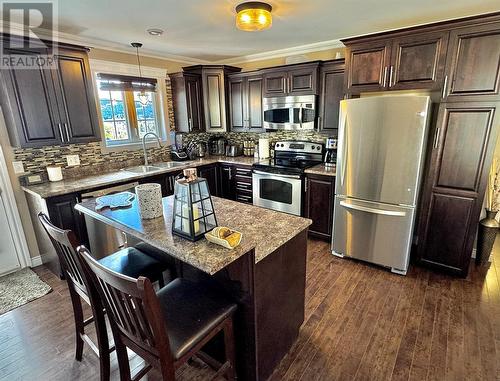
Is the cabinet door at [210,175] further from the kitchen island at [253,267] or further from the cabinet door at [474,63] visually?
the cabinet door at [474,63]

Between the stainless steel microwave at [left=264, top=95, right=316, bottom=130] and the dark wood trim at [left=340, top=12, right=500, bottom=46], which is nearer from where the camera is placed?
the dark wood trim at [left=340, top=12, right=500, bottom=46]

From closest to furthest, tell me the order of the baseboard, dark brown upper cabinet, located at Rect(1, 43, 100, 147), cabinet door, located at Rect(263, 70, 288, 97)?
1. dark brown upper cabinet, located at Rect(1, 43, 100, 147)
2. the baseboard
3. cabinet door, located at Rect(263, 70, 288, 97)

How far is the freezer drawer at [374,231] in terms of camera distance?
8.52 ft

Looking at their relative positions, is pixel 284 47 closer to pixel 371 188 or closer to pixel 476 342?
pixel 371 188

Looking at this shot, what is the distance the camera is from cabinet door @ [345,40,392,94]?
8.51ft

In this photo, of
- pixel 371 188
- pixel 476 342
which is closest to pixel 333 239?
pixel 371 188

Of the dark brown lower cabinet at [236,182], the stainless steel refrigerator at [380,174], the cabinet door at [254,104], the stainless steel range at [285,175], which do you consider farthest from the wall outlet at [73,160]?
the stainless steel refrigerator at [380,174]

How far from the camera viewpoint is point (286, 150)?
3.98 metres

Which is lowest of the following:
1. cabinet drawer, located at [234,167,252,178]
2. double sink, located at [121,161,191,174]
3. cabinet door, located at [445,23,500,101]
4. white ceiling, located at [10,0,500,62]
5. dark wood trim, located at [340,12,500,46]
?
cabinet drawer, located at [234,167,252,178]

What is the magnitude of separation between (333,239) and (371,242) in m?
0.43

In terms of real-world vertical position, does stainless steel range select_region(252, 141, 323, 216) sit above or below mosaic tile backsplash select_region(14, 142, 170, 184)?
below

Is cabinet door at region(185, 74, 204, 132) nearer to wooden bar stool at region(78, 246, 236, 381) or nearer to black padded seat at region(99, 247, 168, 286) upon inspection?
black padded seat at region(99, 247, 168, 286)

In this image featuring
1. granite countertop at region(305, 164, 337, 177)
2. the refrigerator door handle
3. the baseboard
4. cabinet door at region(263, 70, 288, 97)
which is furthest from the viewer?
cabinet door at region(263, 70, 288, 97)

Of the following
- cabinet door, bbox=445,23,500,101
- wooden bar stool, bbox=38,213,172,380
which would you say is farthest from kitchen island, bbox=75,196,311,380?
cabinet door, bbox=445,23,500,101
